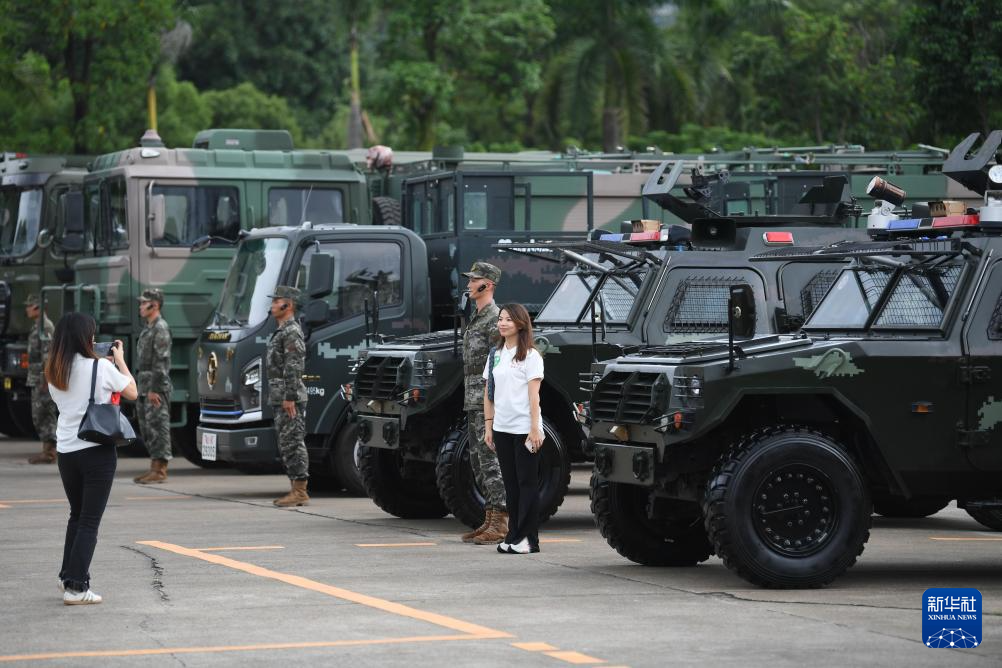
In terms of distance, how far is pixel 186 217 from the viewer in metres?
22.0

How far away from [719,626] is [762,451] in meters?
1.61

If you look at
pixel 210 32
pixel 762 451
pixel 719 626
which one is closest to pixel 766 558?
pixel 762 451

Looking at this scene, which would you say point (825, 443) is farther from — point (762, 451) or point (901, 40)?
point (901, 40)

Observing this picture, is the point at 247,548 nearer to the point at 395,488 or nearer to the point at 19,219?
the point at 395,488

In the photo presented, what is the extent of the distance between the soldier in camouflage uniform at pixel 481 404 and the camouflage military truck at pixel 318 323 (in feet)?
13.0

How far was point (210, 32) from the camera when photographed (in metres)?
60.4

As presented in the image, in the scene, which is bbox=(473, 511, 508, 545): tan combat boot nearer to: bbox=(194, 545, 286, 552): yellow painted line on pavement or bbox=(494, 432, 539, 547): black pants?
bbox=(494, 432, 539, 547): black pants

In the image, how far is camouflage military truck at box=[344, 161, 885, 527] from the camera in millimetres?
14766

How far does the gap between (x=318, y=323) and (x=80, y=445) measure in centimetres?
726

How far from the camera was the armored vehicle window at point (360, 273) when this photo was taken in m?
18.3

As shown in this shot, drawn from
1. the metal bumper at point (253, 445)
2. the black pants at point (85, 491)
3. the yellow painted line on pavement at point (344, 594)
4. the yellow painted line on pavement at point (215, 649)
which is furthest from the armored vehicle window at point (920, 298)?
the metal bumper at point (253, 445)

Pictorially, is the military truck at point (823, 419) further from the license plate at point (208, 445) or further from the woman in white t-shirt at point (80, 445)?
the license plate at point (208, 445)

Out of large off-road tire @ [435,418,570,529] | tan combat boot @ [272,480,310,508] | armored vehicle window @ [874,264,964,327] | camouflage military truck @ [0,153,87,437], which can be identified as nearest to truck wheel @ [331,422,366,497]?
tan combat boot @ [272,480,310,508]

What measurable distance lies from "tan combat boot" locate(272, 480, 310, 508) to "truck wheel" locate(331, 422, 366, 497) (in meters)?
0.86
